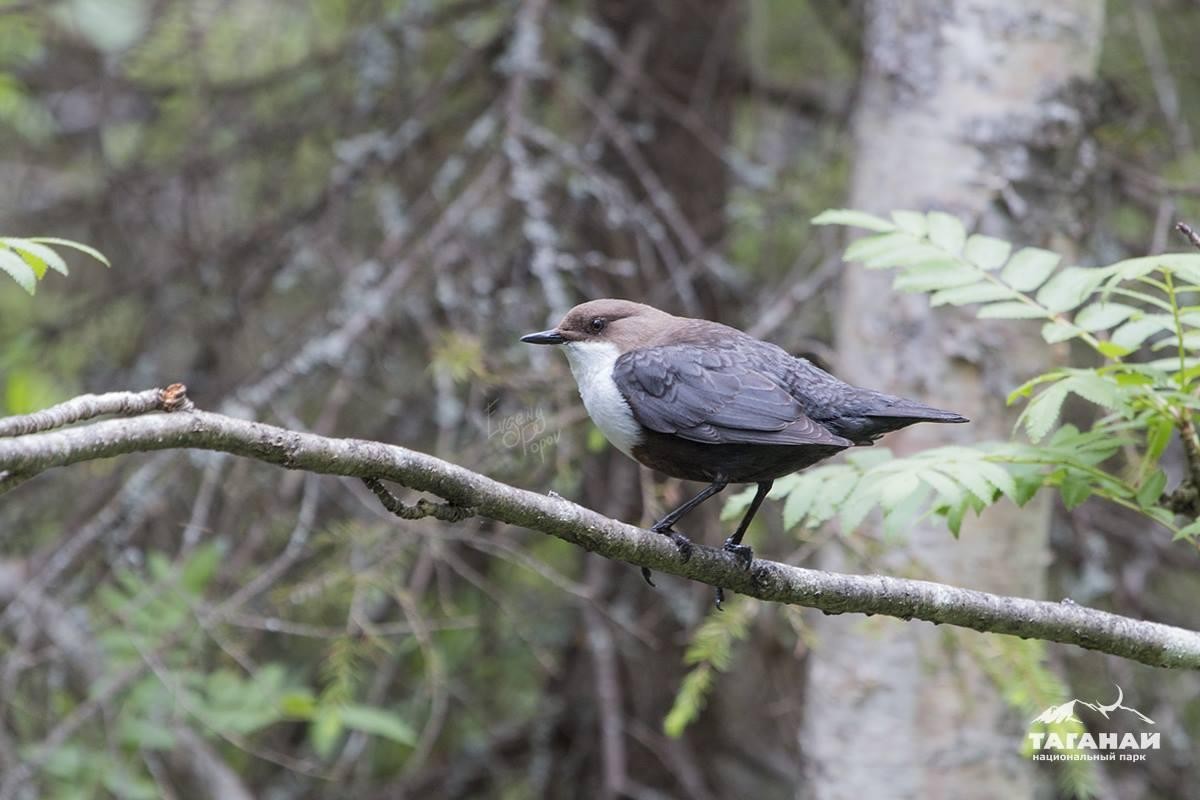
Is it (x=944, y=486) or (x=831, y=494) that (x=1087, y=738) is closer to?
(x=831, y=494)

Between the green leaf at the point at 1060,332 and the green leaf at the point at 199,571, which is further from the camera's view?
the green leaf at the point at 199,571

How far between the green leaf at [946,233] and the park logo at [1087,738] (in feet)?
3.49

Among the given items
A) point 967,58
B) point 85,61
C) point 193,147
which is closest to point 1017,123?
point 967,58

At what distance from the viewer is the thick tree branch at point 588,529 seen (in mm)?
1696

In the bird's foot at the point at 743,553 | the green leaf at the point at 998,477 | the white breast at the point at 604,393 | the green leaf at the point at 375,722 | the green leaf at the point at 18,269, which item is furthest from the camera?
the green leaf at the point at 375,722

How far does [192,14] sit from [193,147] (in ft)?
1.96

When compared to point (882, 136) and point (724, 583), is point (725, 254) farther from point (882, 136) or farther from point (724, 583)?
point (724, 583)

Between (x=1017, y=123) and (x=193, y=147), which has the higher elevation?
(x=193, y=147)

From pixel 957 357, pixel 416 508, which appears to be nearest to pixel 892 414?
pixel 957 357

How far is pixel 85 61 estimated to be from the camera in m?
5.62

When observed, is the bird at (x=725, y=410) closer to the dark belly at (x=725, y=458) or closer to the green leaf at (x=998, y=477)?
the dark belly at (x=725, y=458)

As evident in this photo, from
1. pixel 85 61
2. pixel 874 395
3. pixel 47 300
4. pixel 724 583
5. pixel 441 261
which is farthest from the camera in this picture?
pixel 47 300

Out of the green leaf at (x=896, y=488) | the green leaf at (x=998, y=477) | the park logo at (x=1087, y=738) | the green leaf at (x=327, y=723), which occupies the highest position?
the green leaf at (x=896, y=488)

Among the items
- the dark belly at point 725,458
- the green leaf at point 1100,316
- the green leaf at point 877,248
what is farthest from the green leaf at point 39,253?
the green leaf at point 1100,316
